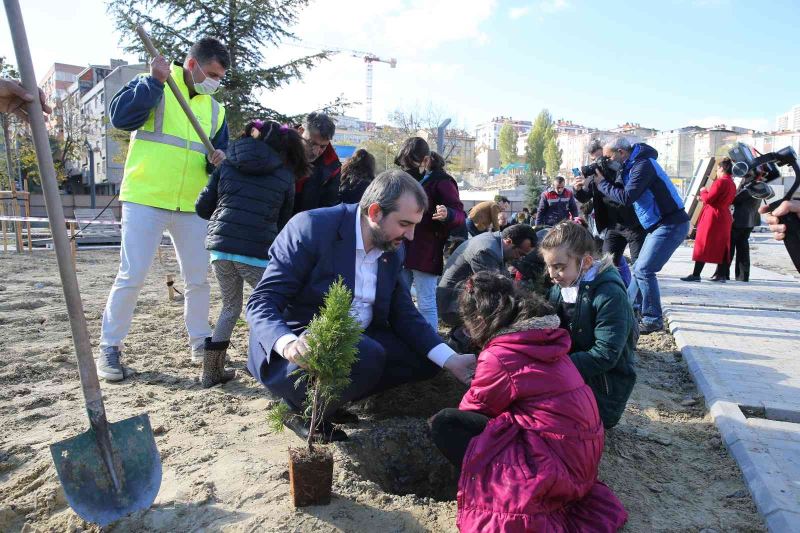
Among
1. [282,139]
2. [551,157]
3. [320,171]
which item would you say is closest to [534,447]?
[282,139]

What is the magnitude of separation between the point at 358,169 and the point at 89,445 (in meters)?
3.18

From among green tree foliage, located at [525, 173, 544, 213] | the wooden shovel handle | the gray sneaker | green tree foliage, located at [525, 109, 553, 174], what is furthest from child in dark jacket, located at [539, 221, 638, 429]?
green tree foliage, located at [525, 109, 553, 174]

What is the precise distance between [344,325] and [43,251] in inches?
499

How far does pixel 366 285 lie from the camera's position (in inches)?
116

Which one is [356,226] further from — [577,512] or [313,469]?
[577,512]

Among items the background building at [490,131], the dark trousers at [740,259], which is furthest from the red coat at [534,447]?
the background building at [490,131]

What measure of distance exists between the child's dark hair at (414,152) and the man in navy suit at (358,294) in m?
2.02

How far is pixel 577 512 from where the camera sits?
7.35 ft

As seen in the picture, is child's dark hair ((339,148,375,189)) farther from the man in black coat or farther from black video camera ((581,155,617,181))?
black video camera ((581,155,617,181))

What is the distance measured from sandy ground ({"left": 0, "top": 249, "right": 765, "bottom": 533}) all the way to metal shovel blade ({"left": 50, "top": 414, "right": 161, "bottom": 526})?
0.07m

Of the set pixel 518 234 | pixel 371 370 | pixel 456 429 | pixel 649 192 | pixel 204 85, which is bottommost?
pixel 456 429

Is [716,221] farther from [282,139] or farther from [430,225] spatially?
[282,139]

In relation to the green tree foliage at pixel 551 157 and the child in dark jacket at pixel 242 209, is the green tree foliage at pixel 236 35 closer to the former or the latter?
the child in dark jacket at pixel 242 209

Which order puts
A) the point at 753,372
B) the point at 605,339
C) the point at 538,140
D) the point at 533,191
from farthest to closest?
1. the point at 538,140
2. the point at 533,191
3. the point at 753,372
4. the point at 605,339
